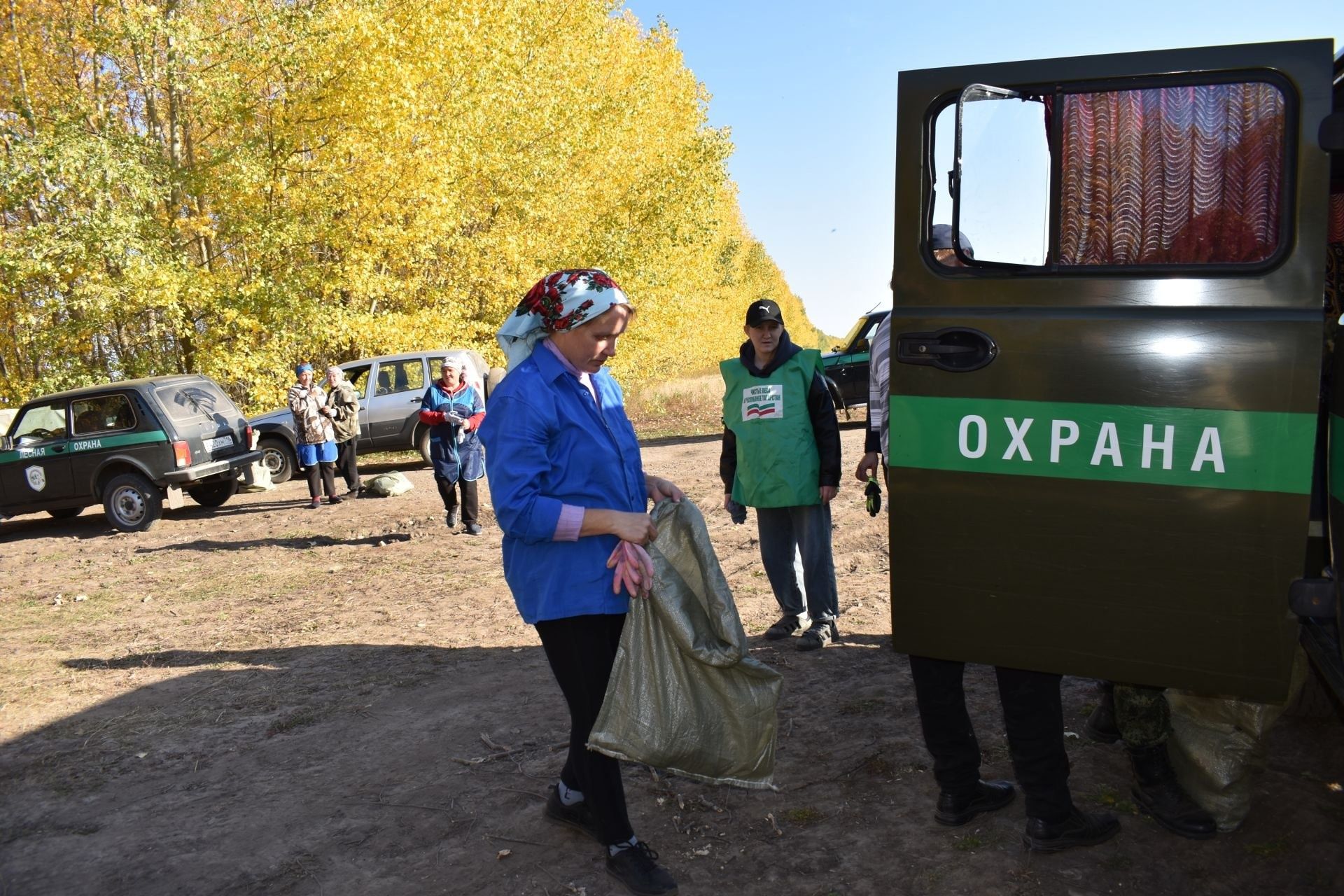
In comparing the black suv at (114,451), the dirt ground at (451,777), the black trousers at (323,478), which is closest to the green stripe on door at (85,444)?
the black suv at (114,451)

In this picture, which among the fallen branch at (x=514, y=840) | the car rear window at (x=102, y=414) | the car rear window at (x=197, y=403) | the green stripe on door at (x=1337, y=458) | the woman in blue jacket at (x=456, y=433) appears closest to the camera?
the green stripe on door at (x=1337, y=458)

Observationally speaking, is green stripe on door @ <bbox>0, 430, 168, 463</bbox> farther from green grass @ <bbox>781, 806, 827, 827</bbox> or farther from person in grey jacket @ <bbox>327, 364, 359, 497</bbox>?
green grass @ <bbox>781, 806, 827, 827</bbox>

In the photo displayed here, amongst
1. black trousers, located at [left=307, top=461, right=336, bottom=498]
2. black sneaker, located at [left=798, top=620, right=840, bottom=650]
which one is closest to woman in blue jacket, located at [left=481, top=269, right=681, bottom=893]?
black sneaker, located at [left=798, top=620, right=840, bottom=650]

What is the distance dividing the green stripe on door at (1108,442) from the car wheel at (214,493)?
12.1 m

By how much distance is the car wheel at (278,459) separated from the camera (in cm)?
1549

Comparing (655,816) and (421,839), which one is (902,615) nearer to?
(655,816)

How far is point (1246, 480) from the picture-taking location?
2531 millimetres

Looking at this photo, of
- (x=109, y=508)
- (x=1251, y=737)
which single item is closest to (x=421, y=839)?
(x=1251, y=737)

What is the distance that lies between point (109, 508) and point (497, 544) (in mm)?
5397

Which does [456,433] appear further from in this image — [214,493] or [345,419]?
[214,493]

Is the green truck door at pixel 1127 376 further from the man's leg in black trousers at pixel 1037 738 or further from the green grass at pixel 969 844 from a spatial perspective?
the green grass at pixel 969 844

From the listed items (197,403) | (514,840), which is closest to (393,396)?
(197,403)

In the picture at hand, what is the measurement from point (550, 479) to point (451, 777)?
1774 mm

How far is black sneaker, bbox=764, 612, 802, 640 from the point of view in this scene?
581 cm
